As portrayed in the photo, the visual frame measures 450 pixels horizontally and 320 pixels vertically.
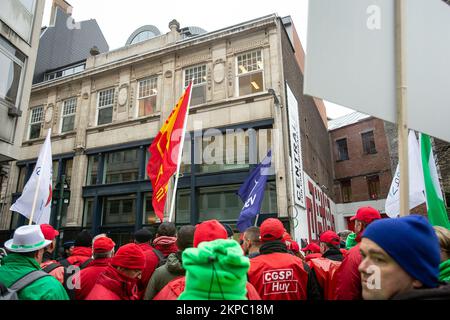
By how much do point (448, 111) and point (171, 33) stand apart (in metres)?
16.6

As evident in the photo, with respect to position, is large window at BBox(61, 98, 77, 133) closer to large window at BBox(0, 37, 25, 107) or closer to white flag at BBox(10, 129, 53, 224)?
large window at BBox(0, 37, 25, 107)

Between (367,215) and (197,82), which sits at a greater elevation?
Answer: (197,82)

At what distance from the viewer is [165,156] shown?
23.0 ft

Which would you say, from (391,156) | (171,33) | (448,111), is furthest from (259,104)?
(391,156)

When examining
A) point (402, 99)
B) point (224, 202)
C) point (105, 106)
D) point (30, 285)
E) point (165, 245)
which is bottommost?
point (30, 285)

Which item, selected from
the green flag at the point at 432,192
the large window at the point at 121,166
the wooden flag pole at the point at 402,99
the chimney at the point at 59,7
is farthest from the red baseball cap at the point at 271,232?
the chimney at the point at 59,7

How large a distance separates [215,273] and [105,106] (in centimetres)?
1790

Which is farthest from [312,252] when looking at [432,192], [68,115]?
[68,115]

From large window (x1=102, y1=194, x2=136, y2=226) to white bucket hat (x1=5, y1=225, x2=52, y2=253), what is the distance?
43.0 ft

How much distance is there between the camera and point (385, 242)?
1.51 metres

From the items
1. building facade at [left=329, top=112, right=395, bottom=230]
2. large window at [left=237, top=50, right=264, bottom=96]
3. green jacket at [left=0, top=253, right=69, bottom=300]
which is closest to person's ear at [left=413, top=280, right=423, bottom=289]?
green jacket at [left=0, top=253, right=69, bottom=300]

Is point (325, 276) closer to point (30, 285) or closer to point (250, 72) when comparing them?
point (30, 285)

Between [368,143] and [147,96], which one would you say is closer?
[147,96]

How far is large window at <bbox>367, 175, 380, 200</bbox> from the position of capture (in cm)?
2465
